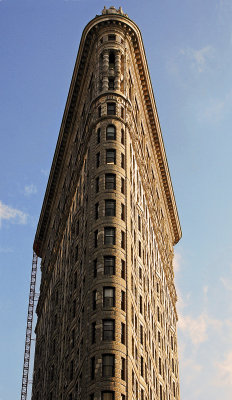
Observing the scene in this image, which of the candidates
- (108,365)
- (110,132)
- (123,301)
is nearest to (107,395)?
(108,365)

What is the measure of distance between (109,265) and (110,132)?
21.3m

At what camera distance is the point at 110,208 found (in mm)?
83688

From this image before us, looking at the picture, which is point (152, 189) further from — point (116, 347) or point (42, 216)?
point (116, 347)

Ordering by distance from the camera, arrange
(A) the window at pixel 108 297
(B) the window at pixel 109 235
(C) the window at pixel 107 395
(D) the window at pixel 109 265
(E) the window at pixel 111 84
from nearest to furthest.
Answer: (C) the window at pixel 107 395
(A) the window at pixel 108 297
(D) the window at pixel 109 265
(B) the window at pixel 109 235
(E) the window at pixel 111 84

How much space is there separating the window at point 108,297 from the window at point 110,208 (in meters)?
10.4

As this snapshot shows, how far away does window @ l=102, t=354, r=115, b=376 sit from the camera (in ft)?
230

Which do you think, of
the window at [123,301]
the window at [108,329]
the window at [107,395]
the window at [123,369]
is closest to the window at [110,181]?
the window at [123,301]

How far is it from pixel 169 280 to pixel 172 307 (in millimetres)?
5278

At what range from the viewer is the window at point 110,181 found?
282 feet

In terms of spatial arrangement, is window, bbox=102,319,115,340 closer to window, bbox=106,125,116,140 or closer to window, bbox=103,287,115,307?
window, bbox=103,287,115,307

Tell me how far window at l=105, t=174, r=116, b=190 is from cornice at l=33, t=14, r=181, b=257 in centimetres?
2704

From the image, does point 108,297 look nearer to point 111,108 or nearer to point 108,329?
point 108,329

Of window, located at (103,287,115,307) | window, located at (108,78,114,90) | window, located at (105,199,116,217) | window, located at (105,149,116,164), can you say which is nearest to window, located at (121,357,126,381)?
window, located at (103,287,115,307)

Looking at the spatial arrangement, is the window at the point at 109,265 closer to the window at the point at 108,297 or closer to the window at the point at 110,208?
the window at the point at 108,297
